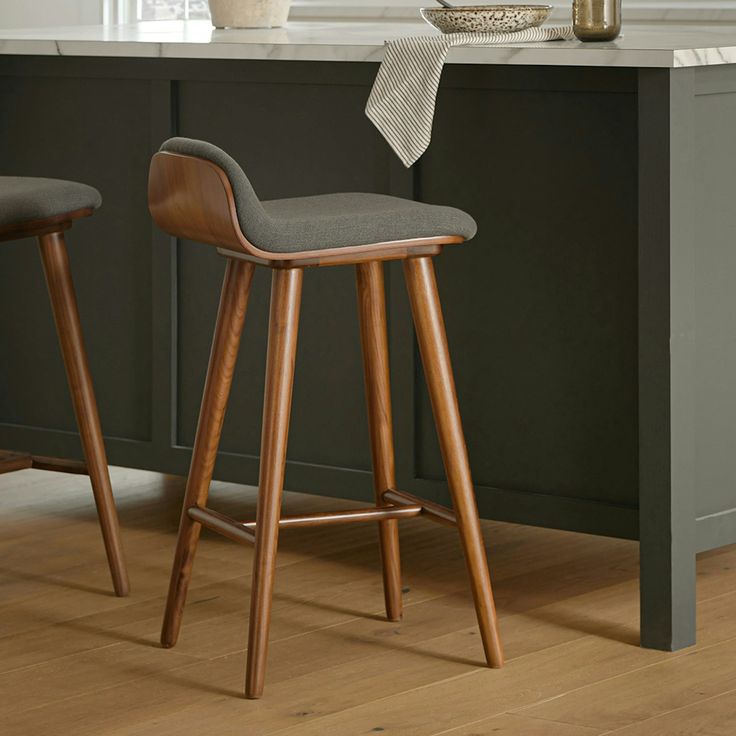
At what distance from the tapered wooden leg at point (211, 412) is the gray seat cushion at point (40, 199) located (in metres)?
0.42

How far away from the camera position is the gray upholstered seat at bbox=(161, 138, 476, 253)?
2.46 meters

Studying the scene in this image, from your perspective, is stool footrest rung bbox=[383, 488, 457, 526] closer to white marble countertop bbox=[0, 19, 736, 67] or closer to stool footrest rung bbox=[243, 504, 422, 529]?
stool footrest rung bbox=[243, 504, 422, 529]

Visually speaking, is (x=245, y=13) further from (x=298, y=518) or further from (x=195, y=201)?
(x=298, y=518)

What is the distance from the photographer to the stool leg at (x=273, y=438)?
253 centimetres

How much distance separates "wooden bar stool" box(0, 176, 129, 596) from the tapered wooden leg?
34cm

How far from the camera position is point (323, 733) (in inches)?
95.3

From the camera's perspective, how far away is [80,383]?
10.2 ft

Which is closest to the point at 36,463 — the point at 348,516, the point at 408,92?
the point at 348,516

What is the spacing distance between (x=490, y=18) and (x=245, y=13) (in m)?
0.91

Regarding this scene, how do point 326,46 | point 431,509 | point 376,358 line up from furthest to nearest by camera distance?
point 326,46 → point 376,358 → point 431,509

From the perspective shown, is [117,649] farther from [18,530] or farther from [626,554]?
[626,554]

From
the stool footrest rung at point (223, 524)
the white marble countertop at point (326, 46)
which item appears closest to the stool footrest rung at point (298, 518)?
the stool footrest rung at point (223, 524)

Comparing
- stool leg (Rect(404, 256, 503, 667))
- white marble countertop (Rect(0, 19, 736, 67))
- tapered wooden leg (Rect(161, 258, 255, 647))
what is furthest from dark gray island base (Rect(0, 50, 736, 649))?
tapered wooden leg (Rect(161, 258, 255, 647))

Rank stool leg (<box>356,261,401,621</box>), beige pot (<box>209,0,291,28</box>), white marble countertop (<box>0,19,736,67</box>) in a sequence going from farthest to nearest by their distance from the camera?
beige pot (<box>209,0,291,28</box>) → stool leg (<box>356,261,401,621</box>) → white marble countertop (<box>0,19,736,67</box>)
